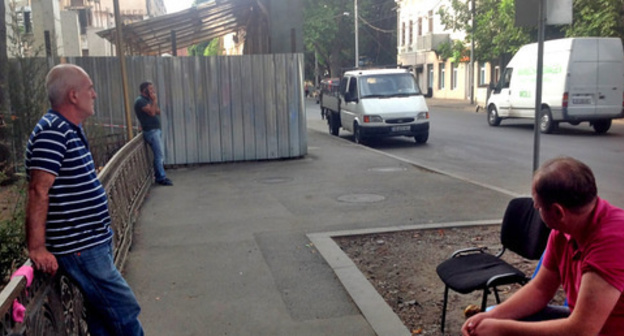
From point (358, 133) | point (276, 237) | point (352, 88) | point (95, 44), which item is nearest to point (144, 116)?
point (276, 237)

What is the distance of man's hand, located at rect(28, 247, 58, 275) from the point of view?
2961 mm

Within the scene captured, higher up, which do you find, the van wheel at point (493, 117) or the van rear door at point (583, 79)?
the van rear door at point (583, 79)

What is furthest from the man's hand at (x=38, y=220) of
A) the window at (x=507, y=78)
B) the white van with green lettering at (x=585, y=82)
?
the window at (x=507, y=78)

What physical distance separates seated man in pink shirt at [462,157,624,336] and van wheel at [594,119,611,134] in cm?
1745

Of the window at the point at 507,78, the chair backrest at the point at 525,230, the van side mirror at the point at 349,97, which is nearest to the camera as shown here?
the chair backrest at the point at 525,230

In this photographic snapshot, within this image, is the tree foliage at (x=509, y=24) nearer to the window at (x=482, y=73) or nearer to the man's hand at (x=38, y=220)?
the window at (x=482, y=73)

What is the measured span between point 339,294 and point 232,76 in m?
8.45

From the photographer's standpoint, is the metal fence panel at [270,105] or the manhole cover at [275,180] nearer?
the manhole cover at [275,180]

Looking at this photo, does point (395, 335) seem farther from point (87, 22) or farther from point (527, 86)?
point (87, 22)

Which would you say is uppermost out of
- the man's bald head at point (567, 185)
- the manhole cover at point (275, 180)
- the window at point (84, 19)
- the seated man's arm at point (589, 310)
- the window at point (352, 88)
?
the window at point (84, 19)

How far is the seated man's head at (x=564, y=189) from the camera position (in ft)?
7.86

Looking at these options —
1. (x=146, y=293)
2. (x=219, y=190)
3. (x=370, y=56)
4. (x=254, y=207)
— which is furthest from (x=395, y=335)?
(x=370, y=56)

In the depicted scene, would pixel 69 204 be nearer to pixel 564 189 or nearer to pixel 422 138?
pixel 564 189

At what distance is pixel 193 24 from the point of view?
18344mm
